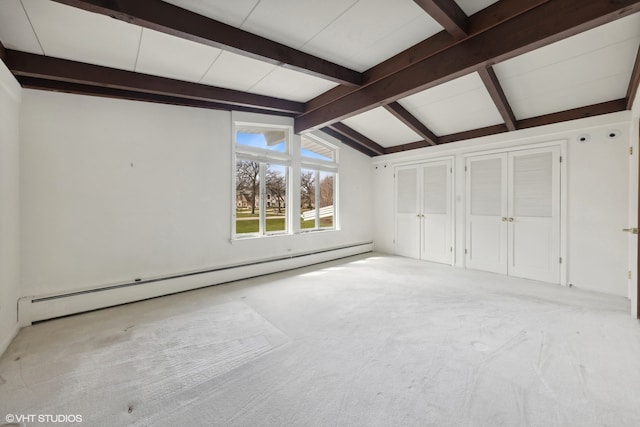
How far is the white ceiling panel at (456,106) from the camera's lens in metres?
3.60

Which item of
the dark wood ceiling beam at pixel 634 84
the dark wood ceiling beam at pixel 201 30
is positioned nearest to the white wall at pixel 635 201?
the dark wood ceiling beam at pixel 634 84

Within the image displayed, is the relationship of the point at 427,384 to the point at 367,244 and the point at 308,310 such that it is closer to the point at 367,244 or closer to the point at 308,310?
the point at 308,310

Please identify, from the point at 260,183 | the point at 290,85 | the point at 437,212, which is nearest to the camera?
the point at 290,85

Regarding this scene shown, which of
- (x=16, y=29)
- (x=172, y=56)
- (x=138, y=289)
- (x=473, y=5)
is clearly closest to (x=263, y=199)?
(x=138, y=289)

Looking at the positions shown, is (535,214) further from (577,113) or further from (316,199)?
(316,199)

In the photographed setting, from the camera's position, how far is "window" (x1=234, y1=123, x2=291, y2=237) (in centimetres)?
445

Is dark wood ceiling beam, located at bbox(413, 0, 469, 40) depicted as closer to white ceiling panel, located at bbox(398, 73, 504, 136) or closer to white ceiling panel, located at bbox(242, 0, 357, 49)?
white ceiling panel, located at bbox(242, 0, 357, 49)

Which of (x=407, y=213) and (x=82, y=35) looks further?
(x=407, y=213)

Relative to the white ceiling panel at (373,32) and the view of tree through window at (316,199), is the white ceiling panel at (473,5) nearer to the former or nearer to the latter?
the white ceiling panel at (373,32)

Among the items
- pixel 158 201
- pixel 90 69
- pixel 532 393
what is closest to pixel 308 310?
pixel 532 393

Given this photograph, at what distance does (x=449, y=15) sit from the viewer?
208 centimetres

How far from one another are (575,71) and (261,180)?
435cm

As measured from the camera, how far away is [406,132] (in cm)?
531

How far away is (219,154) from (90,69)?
5.45ft
